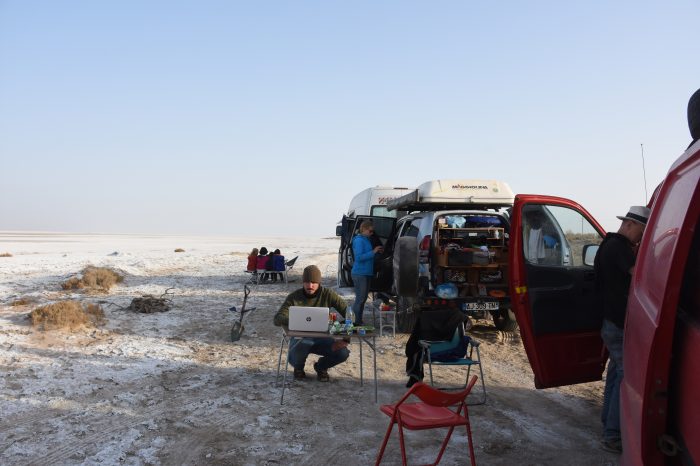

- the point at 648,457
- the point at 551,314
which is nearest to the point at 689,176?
the point at 648,457

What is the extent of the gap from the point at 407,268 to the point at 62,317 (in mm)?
5357

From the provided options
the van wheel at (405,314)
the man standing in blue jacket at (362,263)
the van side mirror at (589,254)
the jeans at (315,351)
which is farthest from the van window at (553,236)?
the man standing in blue jacket at (362,263)

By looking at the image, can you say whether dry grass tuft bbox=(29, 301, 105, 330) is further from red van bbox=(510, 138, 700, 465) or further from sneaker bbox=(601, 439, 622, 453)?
red van bbox=(510, 138, 700, 465)

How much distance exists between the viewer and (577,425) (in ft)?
16.4

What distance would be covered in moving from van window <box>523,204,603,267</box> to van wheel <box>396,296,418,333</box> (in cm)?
297

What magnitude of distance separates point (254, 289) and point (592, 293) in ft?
35.9

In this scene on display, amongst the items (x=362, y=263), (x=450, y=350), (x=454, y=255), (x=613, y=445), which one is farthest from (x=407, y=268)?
(x=613, y=445)

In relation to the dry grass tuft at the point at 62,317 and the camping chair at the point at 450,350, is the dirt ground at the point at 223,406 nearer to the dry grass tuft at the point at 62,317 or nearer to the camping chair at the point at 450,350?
the dry grass tuft at the point at 62,317

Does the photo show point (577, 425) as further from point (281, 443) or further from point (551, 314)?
point (281, 443)

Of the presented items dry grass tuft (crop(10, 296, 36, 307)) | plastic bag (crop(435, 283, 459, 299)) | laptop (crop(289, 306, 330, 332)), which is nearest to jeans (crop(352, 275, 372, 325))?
plastic bag (crop(435, 283, 459, 299))

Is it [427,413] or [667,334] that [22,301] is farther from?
[667,334]

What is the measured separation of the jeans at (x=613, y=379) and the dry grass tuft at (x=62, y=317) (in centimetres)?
737

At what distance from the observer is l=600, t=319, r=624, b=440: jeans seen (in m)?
4.12

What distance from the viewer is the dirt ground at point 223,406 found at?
4305 mm
